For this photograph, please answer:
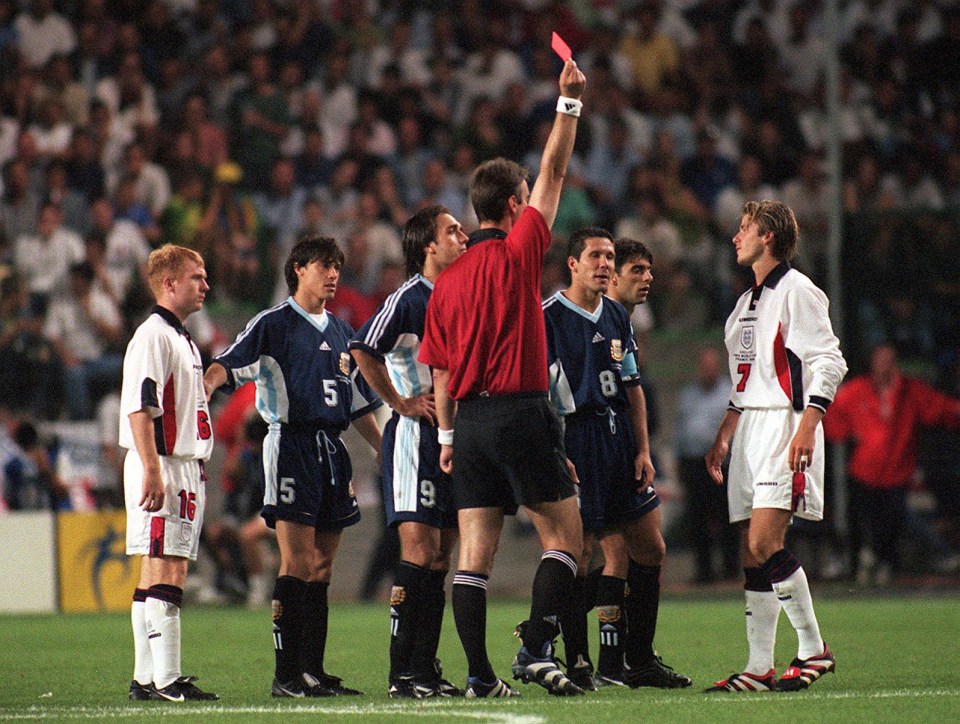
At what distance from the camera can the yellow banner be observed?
13.8 metres

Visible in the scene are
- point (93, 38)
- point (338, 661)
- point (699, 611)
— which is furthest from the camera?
point (93, 38)

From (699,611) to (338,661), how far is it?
434 cm

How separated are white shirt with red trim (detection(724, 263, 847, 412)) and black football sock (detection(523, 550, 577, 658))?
1.33 meters

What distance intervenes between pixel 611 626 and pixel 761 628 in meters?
0.73

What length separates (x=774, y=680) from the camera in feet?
22.7

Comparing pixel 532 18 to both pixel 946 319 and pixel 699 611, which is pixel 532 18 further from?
pixel 699 611

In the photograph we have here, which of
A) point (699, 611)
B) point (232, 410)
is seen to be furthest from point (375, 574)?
point (699, 611)

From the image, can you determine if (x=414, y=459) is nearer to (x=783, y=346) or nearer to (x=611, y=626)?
(x=611, y=626)

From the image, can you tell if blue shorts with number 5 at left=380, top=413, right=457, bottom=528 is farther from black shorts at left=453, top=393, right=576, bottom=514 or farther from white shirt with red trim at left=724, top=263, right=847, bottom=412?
white shirt with red trim at left=724, top=263, right=847, bottom=412

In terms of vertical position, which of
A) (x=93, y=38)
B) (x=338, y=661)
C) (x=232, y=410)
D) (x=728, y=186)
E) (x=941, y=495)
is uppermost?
(x=93, y=38)

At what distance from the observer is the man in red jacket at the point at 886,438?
47.9 feet

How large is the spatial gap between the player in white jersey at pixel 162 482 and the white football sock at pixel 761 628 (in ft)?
8.13

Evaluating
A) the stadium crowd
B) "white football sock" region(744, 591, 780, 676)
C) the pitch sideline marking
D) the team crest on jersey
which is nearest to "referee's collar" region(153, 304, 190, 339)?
the pitch sideline marking

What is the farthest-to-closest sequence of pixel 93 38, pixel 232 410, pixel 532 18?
pixel 532 18
pixel 93 38
pixel 232 410
